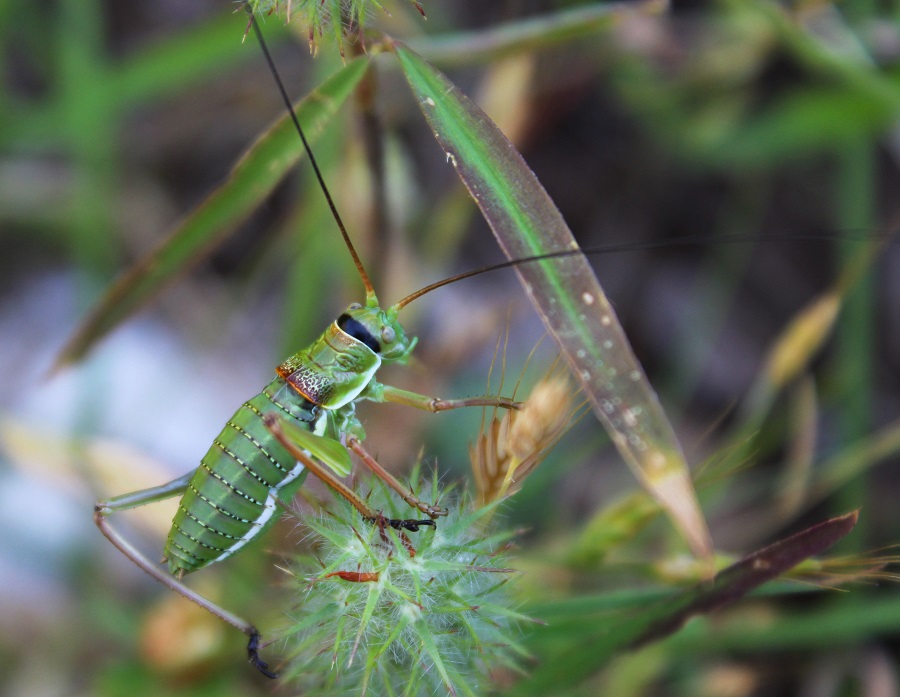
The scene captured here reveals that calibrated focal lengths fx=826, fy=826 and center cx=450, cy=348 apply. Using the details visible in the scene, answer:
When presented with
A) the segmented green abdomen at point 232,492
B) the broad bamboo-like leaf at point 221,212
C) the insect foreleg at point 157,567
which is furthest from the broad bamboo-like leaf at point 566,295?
the insect foreleg at point 157,567

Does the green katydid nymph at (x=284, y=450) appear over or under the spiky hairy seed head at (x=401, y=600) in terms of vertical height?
over

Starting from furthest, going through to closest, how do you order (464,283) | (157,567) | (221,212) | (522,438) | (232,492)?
1. (464,283)
2. (221,212)
3. (157,567)
4. (232,492)
5. (522,438)

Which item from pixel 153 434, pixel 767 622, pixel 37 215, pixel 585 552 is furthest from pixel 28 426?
pixel 767 622

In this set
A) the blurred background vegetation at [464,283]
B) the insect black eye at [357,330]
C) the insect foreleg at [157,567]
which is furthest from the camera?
the blurred background vegetation at [464,283]

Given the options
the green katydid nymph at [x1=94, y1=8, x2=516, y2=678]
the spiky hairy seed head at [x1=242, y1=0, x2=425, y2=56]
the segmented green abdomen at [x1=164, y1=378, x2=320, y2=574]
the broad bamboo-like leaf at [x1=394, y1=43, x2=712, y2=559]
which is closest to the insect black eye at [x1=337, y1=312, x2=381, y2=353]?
the green katydid nymph at [x1=94, y1=8, x2=516, y2=678]

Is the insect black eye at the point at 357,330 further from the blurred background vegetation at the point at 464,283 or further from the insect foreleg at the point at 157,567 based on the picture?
the blurred background vegetation at the point at 464,283

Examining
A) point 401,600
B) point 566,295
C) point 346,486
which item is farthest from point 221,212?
point 401,600

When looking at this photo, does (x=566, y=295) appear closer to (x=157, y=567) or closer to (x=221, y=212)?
(x=221, y=212)
